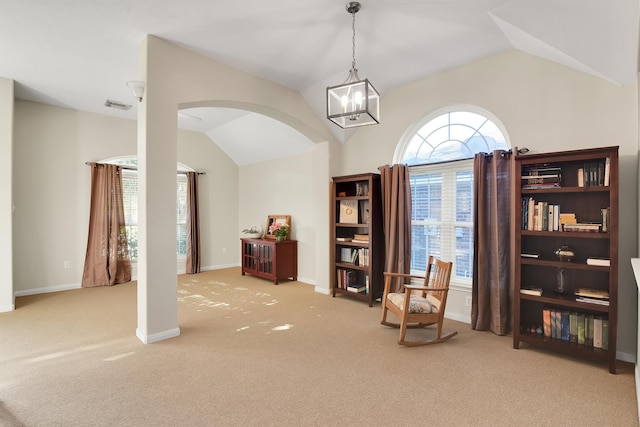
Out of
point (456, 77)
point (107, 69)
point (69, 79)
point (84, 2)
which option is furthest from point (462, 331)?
point (69, 79)

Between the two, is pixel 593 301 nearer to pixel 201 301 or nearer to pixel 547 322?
pixel 547 322

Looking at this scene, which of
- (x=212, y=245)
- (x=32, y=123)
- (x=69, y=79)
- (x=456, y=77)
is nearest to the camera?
(x=456, y=77)

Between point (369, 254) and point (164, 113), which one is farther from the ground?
point (164, 113)

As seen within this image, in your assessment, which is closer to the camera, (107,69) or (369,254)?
(107,69)

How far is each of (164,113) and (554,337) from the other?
14.0 ft

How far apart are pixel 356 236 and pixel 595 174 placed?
2745 millimetres

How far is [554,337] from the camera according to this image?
2.86 meters

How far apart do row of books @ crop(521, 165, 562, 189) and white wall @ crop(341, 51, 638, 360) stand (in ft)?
1.05

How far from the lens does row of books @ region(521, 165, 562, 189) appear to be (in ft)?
9.27

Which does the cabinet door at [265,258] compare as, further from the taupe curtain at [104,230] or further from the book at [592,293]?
the book at [592,293]

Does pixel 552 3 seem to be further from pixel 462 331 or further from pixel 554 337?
pixel 462 331

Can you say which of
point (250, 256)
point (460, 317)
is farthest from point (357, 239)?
point (250, 256)

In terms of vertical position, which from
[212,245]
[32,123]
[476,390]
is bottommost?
[476,390]

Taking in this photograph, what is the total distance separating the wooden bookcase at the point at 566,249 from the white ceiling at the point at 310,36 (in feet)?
2.85
